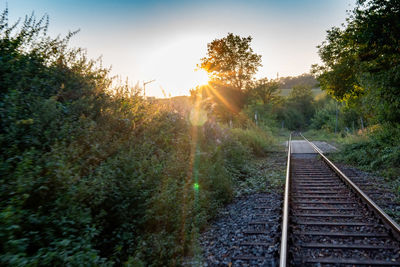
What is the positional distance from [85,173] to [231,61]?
34550 millimetres

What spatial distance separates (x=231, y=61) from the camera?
36.7m

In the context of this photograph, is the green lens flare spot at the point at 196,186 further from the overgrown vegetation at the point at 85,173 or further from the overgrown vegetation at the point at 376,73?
the overgrown vegetation at the point at 376,73

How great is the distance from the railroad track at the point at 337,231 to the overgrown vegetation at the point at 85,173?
1.66 metres

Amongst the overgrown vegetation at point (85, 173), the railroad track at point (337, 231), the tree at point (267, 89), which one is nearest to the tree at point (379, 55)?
the railroad track at point (337, 231)

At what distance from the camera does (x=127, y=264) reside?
10.8 feet

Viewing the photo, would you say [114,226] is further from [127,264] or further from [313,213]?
[313,213]

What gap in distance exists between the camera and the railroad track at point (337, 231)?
3768 mm

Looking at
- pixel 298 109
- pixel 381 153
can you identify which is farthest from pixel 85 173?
pixel 298 109

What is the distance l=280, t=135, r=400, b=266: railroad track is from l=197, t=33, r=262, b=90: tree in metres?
30.3

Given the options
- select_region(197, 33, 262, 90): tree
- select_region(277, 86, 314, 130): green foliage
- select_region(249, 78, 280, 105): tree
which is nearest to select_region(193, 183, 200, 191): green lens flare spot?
select_region(197, 33, 262, 90): tree

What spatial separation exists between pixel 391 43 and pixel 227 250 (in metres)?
10.1

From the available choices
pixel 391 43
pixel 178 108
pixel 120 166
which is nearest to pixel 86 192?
pixel 120 166

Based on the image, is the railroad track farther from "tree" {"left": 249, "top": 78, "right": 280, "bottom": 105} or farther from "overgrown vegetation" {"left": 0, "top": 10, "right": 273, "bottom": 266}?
"tree" {"left": 249, "top": 78, "right": 280, "bottom": 105}

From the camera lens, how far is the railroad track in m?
3.77
